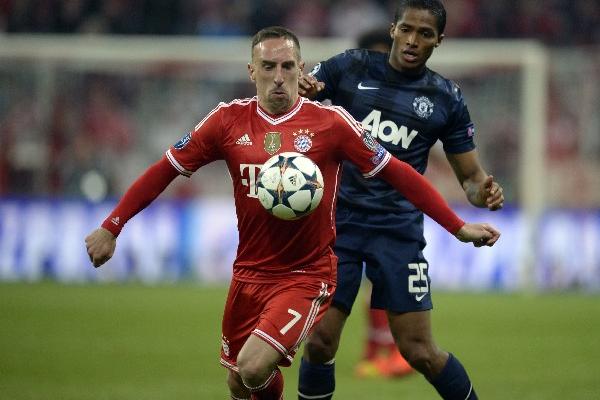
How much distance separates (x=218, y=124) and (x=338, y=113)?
0.63 meters

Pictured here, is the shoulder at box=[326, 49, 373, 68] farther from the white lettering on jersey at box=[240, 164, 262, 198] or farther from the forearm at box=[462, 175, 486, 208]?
the white lettering on jersey at box=[240, 164, 262, 198]

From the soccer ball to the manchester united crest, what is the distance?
0.43 feet

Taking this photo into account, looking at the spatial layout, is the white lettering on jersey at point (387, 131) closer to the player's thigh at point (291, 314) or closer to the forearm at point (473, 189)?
the forearm at point (473, 189)

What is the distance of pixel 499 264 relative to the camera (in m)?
16.8

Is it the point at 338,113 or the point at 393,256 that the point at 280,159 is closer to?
the point at 338,113

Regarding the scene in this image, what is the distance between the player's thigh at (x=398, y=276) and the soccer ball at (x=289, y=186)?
3.69 ft

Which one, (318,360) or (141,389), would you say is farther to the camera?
(141,389)

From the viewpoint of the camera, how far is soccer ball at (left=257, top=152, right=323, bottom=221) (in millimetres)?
5812

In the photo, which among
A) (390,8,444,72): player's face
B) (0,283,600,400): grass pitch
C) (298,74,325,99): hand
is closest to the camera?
(298,74,325,99): hand

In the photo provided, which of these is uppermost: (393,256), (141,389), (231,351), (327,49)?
(327,49)

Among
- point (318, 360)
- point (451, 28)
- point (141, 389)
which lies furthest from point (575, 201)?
point (318, 360)

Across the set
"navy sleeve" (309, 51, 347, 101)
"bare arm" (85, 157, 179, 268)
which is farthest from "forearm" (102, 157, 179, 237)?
"navy sleeve" (309, 51, 347, 101)

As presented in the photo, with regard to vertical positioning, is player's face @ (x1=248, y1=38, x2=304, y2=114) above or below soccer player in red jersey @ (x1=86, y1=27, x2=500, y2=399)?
above

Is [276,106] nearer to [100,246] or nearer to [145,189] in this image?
[145,189]
